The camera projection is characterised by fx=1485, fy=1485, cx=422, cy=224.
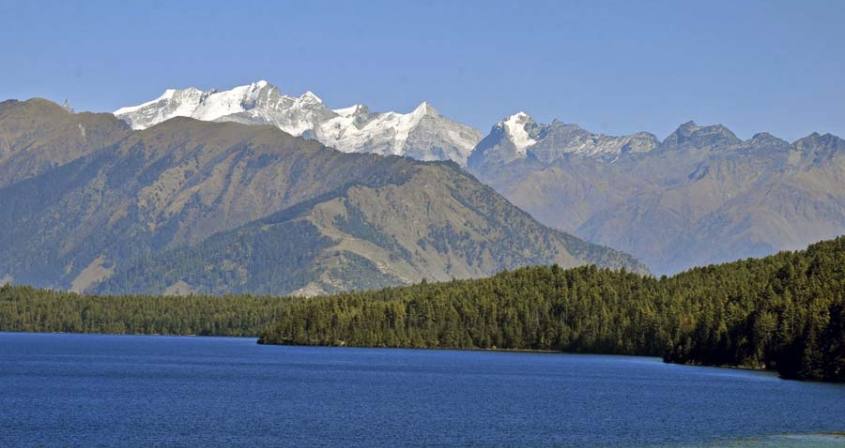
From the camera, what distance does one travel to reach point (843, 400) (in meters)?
155

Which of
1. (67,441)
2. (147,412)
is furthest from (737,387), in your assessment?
(67,441)

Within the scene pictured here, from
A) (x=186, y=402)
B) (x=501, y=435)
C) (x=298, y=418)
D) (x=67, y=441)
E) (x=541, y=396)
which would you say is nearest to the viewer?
(x=67, y=441)

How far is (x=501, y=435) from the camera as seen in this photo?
12438 centimetres

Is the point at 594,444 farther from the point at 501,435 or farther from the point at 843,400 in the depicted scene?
the point at 843,400

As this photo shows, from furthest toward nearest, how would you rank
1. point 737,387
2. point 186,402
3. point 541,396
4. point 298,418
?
point 737,387
point 541,396
point 186,402
point 298,418

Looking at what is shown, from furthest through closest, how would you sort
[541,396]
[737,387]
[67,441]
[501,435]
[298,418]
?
1. [737,387]
2. [541,396]
3. [298,418]
4. [501,435]
5. [67,441]

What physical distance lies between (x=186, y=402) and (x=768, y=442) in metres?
64.3

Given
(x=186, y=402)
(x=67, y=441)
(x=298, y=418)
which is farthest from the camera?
(x=186, y=402)

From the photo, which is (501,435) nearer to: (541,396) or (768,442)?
(768,442)

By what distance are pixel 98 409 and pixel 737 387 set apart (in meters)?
80.1

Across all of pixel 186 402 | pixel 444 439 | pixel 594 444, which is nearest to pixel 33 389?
pixel 186 402

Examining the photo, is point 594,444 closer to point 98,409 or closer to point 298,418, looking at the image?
point 298,418

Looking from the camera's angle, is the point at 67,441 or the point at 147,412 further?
the point at 147,412

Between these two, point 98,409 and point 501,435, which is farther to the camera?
point 98,409
